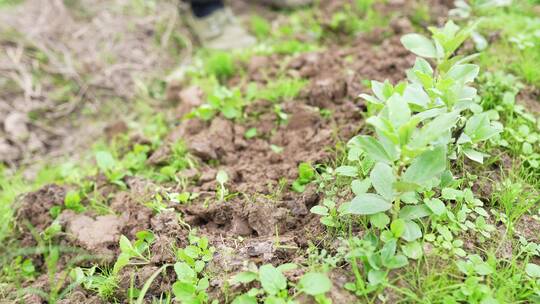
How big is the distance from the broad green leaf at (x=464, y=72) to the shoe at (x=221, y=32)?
2201 millimetres

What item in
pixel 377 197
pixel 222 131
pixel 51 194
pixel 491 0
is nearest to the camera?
pixel 377 197

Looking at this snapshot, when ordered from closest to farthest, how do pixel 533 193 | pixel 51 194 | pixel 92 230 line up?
pixel 533 193 → pixel 92 230 → pixel 51 194

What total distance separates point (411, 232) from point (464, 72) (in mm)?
704

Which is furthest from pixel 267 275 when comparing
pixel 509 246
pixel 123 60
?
pixel 123 60

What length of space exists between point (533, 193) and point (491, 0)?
4.77ft

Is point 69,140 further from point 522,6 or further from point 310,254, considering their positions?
point 522,6

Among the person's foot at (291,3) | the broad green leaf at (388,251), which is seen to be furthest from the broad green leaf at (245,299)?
the person's foot at (291,3)

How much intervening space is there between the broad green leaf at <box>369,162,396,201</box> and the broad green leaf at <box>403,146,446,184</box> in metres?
0.05

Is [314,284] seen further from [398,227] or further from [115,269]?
[115,269]

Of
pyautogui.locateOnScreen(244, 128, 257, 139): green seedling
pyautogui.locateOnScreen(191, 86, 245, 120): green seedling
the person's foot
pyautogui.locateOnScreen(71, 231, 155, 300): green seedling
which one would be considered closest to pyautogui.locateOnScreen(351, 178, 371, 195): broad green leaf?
pyautogui.locateOnScreen(71, 231, 155, 300): green seedling

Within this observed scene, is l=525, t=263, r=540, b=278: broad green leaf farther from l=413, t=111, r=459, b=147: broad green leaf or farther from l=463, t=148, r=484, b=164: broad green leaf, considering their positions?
l=413, t=111, r=459, b=147: broad green leaf

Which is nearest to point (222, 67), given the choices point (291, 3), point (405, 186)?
point (291, 3)

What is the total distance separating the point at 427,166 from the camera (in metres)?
1.53

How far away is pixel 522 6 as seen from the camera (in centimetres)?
323
